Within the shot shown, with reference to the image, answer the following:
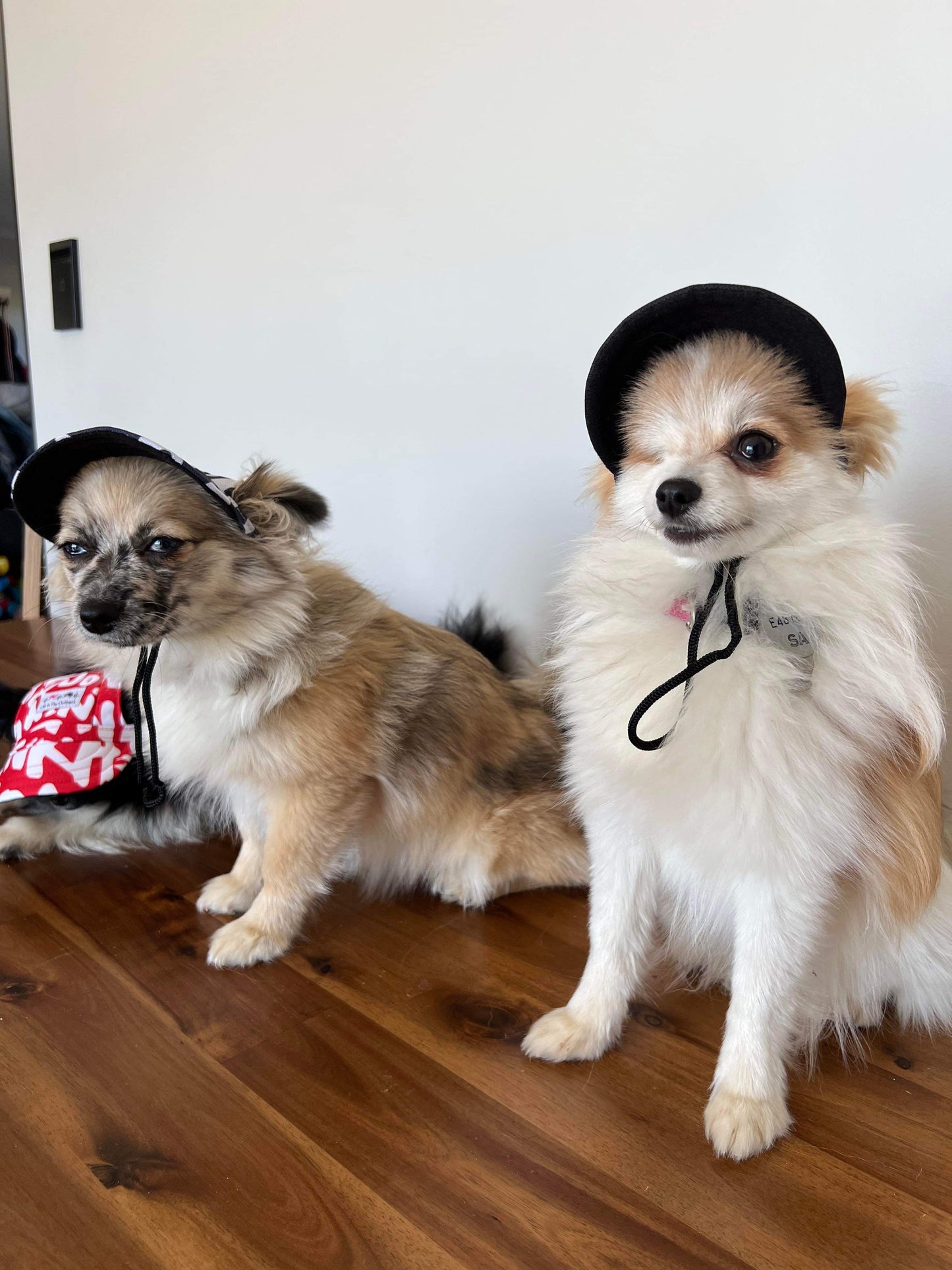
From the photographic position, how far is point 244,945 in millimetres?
1192

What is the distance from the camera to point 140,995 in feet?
3.66

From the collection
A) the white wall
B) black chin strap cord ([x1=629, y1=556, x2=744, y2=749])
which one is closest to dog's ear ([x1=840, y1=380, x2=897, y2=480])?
black chin strap cord ([x1=629, y1=556, x2=744, y2=749])

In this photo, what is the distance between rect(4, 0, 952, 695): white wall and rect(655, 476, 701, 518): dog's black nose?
0.64 meters

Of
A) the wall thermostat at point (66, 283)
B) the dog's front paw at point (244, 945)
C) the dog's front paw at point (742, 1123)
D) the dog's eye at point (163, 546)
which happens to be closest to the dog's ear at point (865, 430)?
the dog's front paw at point (742, 1123)

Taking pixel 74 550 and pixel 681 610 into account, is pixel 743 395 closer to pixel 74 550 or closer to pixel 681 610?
pixel 681 610

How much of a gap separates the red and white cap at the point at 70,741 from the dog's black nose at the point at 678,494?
950mm

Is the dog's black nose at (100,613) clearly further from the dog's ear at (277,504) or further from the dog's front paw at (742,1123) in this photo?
the dog's front paw at (742,1123)

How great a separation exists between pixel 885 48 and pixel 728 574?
847 millimetres

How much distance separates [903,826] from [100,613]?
0.96 metres

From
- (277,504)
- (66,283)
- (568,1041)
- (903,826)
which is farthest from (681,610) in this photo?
(66,283)

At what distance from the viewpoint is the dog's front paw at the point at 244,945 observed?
1185 millimetres

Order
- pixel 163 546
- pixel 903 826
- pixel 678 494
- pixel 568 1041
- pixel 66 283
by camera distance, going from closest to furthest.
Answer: pixel 678 494
pixel 903 826
pixel 568 1041
pixel 163 546
pixel 66 283

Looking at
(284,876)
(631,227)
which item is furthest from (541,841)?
(631,227)

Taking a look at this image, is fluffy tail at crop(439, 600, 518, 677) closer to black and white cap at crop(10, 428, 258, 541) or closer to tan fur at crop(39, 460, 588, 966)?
tan fur at crop(39, 460, 588, 966)
